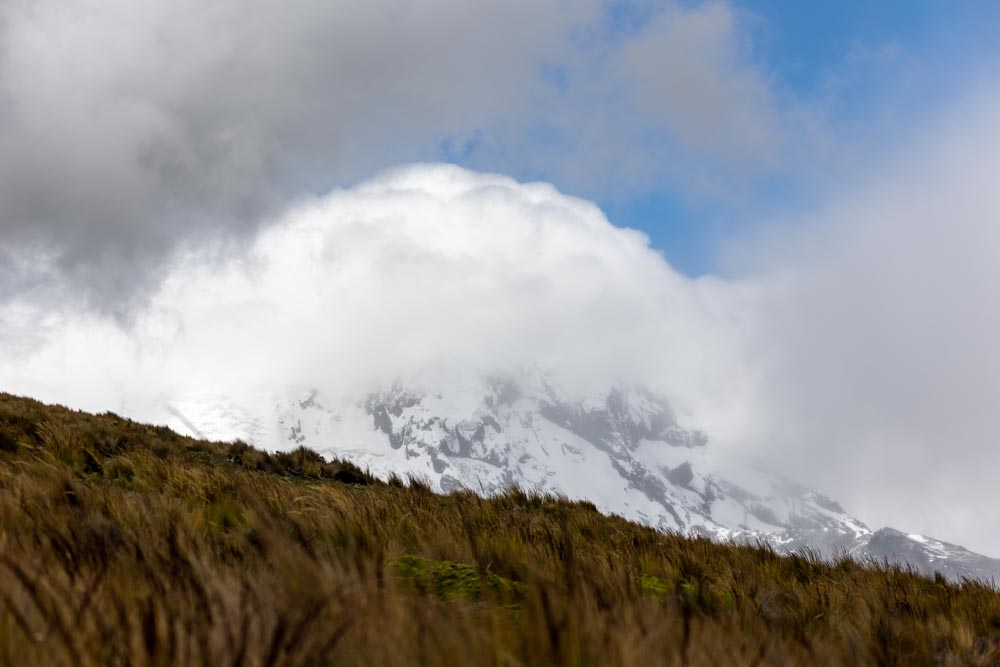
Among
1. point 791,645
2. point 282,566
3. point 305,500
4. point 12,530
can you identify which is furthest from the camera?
point 305,500

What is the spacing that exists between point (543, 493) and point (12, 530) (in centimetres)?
929

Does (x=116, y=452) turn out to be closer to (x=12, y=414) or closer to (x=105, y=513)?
(x=12, y=414)

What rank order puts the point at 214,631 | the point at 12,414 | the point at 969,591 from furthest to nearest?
1. the point at 12,414
2. the point at 969,591
3. the point at 214,631

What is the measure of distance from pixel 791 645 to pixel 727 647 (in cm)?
50

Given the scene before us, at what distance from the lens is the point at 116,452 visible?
31.8 ft

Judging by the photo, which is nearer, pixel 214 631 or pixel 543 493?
pixel 214 631

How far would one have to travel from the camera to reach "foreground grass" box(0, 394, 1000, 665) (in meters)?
1.39

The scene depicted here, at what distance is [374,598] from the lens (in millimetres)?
1620

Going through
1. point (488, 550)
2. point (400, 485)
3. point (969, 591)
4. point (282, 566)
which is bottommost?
point (282, 566)

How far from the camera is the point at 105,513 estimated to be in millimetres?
3723

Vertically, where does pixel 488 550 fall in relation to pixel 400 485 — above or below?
below

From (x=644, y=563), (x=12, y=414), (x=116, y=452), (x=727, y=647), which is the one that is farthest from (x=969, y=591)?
(x=12, y=414)

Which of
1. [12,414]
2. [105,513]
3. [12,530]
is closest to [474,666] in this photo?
[12,530]

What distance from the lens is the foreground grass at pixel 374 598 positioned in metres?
1.39
